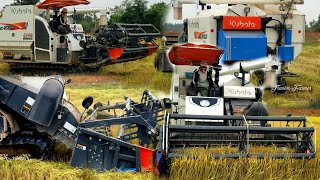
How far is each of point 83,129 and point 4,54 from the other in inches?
461

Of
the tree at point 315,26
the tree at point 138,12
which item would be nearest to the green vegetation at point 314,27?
the tree at point 315,26

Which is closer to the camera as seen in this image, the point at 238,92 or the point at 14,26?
the point at 238,92

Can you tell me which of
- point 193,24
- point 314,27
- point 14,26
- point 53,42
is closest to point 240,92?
point 193,24

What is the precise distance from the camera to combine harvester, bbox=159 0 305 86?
10.6 metres

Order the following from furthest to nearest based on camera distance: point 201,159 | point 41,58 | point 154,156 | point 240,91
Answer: point 41,58, point 240,91, point 154,156, point 201,159

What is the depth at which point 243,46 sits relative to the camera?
1054 centimetres

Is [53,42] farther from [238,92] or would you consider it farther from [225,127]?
[225,127]

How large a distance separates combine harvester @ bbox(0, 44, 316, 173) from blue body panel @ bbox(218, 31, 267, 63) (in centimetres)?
267

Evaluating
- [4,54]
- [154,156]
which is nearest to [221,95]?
[154,156]

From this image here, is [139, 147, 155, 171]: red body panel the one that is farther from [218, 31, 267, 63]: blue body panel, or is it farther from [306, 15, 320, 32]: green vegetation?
[306, 15, 320, 32]: green vegetation

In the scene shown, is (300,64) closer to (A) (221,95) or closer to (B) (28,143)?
(A) (221,95)

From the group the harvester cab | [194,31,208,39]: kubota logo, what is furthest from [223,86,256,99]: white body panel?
[194,31,208,39]: kubota logo

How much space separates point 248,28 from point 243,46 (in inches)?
18.5

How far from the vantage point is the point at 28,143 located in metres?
7.22
